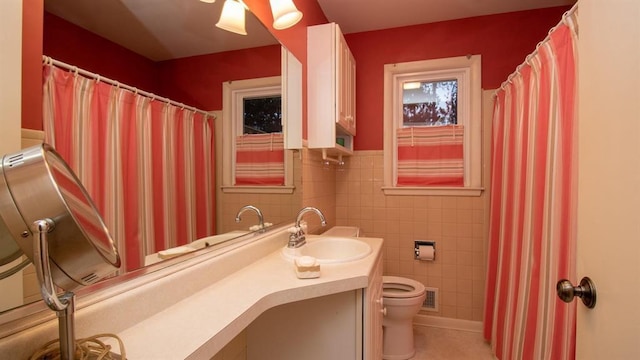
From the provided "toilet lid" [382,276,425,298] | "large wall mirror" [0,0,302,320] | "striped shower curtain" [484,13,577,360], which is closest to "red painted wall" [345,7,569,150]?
"striped shower curtain" [484,13,577,360]

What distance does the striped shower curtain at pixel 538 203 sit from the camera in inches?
46.7

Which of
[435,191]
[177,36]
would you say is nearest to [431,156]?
[435,191]

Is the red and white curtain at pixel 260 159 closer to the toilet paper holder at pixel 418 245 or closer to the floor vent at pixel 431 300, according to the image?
the toilet paper holder at pixel 418 245

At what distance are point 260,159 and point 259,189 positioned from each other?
6.2 inches

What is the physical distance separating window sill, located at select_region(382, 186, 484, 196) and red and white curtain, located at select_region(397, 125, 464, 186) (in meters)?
0.04

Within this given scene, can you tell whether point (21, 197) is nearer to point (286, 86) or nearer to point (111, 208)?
point (111, 208)

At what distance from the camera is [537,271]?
1.42 metres

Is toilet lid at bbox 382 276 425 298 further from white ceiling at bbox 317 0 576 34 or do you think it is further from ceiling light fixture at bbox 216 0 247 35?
white ceiling at bbox 317 0 576 34

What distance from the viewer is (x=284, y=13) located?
151cm

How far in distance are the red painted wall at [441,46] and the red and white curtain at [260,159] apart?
3.88 feet

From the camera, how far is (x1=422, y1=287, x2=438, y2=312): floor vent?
2502mm

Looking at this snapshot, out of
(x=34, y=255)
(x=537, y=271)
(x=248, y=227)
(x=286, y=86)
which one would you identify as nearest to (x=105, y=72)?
(x=34, y=255)

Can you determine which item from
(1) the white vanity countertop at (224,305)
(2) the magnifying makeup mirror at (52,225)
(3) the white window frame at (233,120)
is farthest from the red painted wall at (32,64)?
(3) the white window frame at (233,120)

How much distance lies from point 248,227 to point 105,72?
845mm
